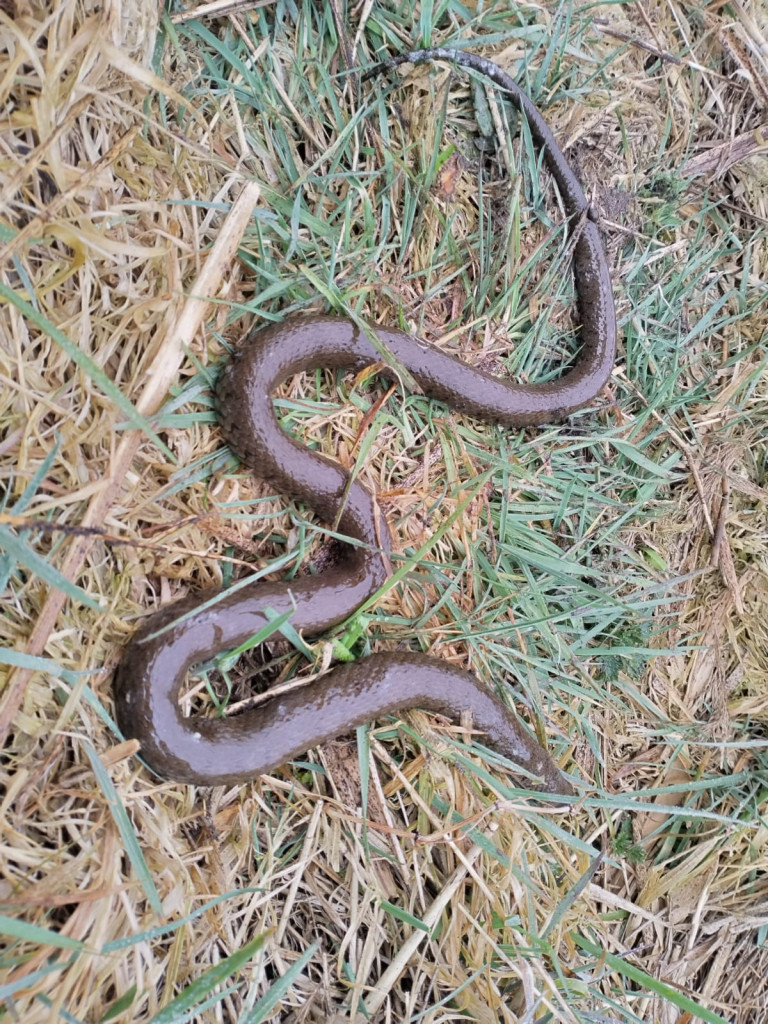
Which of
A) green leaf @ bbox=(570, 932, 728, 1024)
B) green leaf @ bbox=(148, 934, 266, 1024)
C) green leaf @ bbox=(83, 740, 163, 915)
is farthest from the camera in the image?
green leaf @ bbox=(570, 932, 728, 1024)

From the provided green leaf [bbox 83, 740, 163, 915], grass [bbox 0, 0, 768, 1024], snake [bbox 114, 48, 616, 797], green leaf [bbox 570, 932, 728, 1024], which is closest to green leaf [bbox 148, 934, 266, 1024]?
grass [bbox 0, 0, 768, 1024]

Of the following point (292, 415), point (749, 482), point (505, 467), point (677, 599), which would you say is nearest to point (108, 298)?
point (292, 415)

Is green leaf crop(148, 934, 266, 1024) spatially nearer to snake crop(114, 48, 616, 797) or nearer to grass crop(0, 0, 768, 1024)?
grass crop(0, 0, 768, 1024)

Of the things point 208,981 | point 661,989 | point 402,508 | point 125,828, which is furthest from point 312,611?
point 661,989

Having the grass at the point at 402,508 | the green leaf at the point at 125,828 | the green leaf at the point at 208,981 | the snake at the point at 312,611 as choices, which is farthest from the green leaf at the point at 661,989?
the green leaf at the point at 125,828

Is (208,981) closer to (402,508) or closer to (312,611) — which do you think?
(312,611)
